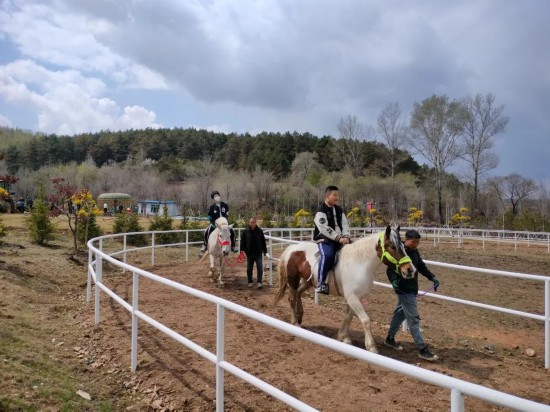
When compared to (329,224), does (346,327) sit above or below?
below

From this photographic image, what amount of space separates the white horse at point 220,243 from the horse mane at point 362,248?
4306 mm

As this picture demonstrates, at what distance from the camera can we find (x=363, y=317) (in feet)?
17.4

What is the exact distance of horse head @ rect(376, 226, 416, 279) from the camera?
492 cm

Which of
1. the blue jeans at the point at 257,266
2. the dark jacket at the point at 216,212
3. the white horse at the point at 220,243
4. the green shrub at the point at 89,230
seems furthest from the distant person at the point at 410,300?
the green shrub at the point at 89,230

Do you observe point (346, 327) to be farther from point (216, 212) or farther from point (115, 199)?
point (115, 199)

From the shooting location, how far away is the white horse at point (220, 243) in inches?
377

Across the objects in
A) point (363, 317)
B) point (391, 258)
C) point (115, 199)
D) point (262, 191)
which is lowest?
point (363, 317)

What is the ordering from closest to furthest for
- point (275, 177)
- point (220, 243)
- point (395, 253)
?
point (395, 253) → point (220, 243) → point (275, 177)

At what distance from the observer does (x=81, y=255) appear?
1427cm

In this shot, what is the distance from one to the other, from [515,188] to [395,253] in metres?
51.3

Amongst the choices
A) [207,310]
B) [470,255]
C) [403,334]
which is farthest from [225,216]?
[470,255]

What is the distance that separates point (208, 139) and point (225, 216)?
92.2 metres

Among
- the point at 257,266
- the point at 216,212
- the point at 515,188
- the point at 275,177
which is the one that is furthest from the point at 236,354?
the point at 275,177

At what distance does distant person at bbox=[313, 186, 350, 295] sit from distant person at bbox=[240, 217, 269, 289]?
366cm
